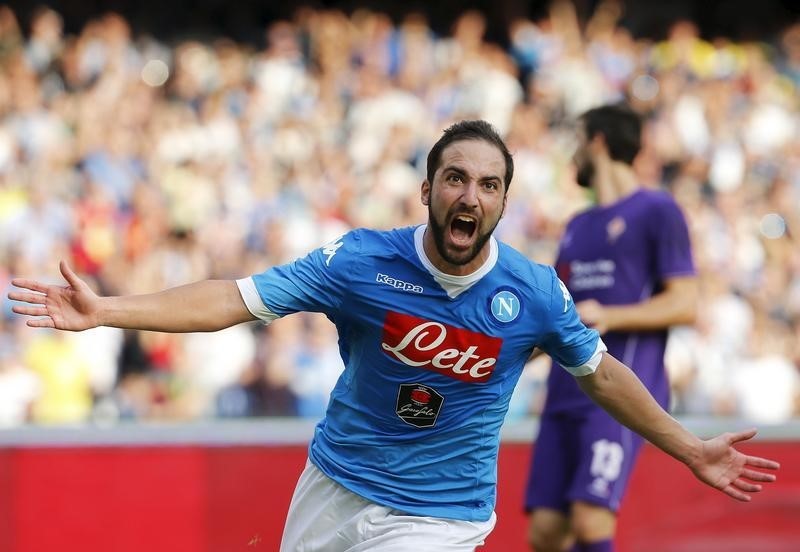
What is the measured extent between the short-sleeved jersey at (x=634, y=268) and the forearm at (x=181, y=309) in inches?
108

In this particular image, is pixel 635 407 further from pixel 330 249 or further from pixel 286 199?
pixel 286 199

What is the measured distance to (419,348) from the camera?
484 cm

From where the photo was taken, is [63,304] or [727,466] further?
[727,466]

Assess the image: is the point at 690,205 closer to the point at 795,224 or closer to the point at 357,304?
the point at 795,224

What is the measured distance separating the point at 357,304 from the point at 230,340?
Result: 6646mm

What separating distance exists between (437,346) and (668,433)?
99cm

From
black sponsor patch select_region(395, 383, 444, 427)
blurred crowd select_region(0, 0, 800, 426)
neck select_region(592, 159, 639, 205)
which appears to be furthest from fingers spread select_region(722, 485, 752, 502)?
blurred crowd select_region(0, 0, 800, 426)

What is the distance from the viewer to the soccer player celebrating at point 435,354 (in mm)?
4770

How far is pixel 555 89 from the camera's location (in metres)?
16.0

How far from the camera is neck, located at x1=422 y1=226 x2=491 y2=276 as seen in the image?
4.84m

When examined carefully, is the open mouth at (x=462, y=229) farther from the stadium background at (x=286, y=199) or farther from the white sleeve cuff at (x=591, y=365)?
the stadium background at (x=286, y=199)

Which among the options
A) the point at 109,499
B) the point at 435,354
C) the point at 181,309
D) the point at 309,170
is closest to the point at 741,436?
the point at 435,354

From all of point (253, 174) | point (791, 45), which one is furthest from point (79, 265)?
point (791, 45)

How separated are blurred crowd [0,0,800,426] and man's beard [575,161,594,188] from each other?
377cm
